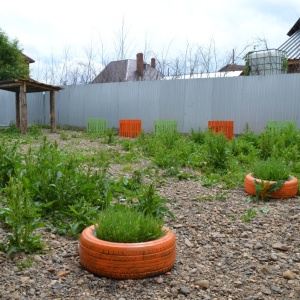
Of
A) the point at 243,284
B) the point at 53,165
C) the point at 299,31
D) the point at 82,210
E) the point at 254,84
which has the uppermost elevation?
the point at 299,31

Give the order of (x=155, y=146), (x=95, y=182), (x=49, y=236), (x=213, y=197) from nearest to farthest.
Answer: (x=49, y=236), (x=95, y=182), (x=213, y=197), (x=155, y=146)

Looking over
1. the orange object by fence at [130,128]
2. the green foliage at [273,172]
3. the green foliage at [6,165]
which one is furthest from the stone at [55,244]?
the orange object by fence at [130,128]

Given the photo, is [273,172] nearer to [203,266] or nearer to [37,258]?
[203,266]

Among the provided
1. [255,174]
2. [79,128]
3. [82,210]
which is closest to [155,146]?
Result: [255,174]

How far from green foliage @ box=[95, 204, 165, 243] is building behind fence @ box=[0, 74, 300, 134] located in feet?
29.2

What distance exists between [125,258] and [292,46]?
16817 mm

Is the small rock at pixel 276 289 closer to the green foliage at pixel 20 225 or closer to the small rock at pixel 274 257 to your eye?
the small rock at pixel 274 257

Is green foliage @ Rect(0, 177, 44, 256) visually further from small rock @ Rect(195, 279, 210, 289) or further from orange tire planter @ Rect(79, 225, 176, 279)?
small rock @ Rect(195, 279, 210, 289)

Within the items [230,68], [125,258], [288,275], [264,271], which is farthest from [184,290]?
[230,68]

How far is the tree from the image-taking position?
1867cm

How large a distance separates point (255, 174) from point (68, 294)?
9.92ft

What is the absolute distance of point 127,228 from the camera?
8.46 ft

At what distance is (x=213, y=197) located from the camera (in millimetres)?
4461

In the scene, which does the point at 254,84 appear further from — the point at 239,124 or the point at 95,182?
the point at 95,182
